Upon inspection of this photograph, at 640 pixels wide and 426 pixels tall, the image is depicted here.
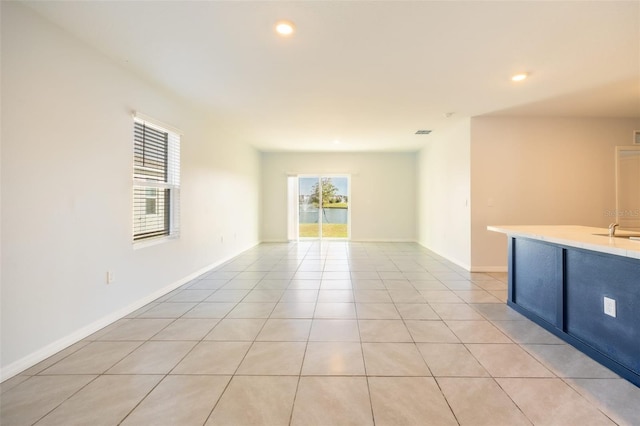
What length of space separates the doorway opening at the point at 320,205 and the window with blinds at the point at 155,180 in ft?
14.4

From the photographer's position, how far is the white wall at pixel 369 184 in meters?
7.91

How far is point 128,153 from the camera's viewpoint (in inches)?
114

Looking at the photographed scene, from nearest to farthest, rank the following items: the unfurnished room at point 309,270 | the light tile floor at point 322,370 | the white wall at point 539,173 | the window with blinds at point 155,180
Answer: the light tile floor at point 322,370 → the unfurnished room at point 309,270 → the window with blinds at point 155,180 → the white wall at point 539,173

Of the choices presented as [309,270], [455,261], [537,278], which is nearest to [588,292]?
[537,278]

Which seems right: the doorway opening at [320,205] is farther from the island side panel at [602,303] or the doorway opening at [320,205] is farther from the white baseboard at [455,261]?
the island side panel at [602,303]

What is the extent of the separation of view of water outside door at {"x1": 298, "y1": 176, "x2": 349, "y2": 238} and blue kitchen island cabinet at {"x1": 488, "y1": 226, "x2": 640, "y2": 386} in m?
5.42

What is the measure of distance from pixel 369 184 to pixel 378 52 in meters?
5.52

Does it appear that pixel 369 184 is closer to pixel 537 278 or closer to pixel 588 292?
pixel 537 278

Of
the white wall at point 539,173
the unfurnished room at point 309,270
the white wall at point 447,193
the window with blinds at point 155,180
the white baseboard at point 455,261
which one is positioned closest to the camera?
the unfurnished room at point 309,270

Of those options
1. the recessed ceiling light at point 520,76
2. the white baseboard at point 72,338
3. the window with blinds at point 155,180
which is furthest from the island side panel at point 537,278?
the window with blinds at point 155,180

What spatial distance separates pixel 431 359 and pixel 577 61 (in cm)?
324

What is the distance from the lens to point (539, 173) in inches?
179

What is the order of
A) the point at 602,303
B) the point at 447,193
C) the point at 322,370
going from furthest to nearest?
the point at 447,193
the point at 602,303
the point at 322,370

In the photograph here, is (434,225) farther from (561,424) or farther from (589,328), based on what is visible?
(561,424)
